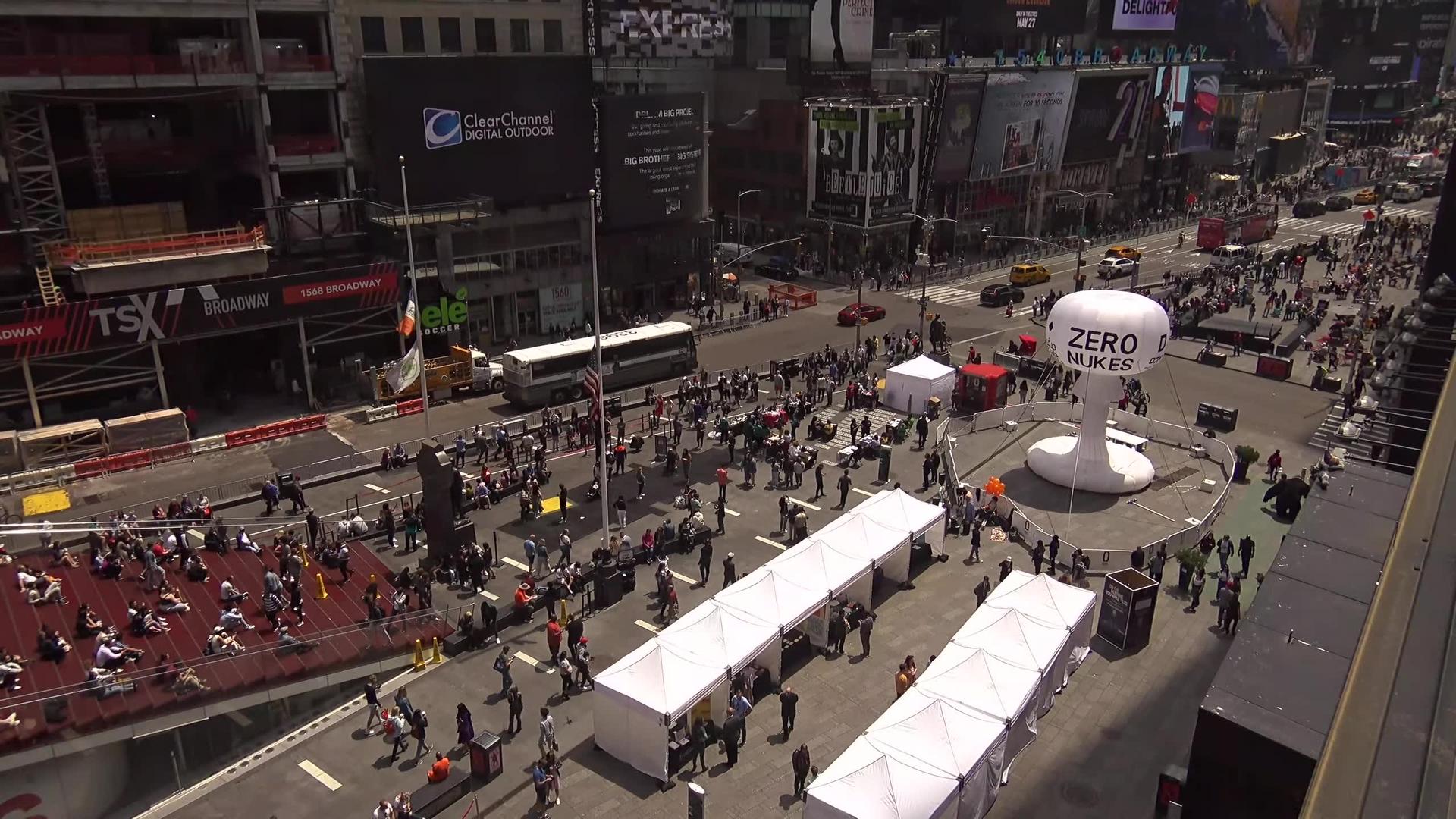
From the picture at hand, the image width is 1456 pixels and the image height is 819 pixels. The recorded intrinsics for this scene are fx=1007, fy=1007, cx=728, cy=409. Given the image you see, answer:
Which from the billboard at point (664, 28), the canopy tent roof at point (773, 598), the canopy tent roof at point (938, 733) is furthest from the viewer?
the billboard at point (664, 28)

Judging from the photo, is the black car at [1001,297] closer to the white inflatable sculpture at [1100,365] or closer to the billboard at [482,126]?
the billboard at [482,126]

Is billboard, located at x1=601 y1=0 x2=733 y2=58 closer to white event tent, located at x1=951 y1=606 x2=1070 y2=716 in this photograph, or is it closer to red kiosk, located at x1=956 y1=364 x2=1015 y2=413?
red kiosk, located at x1=956 y1=364 x2=1015 y2=413

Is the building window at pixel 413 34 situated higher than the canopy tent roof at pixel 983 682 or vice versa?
the building window at pixel 413 34

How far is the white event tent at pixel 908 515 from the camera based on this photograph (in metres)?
28.5

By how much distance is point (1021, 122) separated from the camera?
77125 millimetres

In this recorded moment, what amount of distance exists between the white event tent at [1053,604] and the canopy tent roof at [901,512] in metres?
3.99

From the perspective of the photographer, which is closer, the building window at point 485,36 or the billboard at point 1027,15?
the building window at point 485,36

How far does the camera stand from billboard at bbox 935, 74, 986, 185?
231 feet

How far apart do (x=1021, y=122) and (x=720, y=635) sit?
2552 inches

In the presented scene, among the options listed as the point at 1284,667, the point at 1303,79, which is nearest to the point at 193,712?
the point at 1284,667

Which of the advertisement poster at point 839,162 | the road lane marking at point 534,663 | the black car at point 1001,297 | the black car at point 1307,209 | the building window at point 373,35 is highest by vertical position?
the building window at point 373,35

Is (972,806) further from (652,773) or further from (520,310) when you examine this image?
(520,310)

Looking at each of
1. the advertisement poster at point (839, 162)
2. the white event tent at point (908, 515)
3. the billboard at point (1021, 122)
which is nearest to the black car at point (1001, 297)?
the advertisement poster at point (839, 162)

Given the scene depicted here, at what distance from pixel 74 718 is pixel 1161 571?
26900 millimetres
